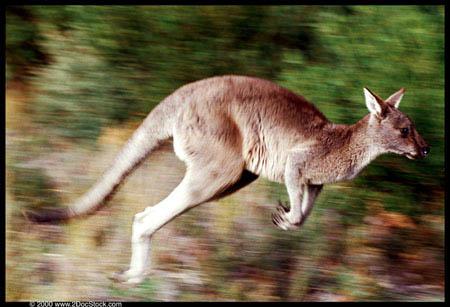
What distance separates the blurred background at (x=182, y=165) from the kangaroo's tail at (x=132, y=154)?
0.35 meters

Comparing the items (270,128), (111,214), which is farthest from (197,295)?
(270,128)

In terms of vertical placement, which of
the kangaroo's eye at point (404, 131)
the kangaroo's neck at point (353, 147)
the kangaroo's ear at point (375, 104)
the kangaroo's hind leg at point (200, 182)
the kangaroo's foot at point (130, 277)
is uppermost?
the kangaroo's ear at point (375, 104)

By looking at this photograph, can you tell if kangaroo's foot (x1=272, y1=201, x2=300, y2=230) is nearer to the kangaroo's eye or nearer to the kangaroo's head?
the kangaroo's head

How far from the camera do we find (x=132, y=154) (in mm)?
8445

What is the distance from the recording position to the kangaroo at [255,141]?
8234 mm

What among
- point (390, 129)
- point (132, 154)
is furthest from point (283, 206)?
point (132, 154)

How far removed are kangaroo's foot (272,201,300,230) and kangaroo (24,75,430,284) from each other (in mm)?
34

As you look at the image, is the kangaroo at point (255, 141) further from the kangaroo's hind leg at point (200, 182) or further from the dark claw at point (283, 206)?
the dark claw at point (283, 206)

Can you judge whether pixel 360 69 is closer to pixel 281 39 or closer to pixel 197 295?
pixel 281 39

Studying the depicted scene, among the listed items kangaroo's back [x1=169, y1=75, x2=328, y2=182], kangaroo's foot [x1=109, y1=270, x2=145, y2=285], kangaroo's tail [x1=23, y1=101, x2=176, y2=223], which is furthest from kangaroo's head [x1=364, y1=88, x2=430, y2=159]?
kangaroo's foot [x1=109, y1=270, x2=145, y2=285]

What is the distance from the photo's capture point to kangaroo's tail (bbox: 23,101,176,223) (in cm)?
836

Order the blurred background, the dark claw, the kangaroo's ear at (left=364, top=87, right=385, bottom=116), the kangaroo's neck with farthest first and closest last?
the blurred background, the dark claw, the kangaroo's neck, the kangaroo's ear at (left=364, top=87, right=385, bottom=116)

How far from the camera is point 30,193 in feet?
31.8

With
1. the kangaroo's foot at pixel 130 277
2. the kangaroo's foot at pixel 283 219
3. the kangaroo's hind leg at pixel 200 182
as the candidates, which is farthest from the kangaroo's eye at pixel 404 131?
the kangaroo's foot at pixel 130 277
